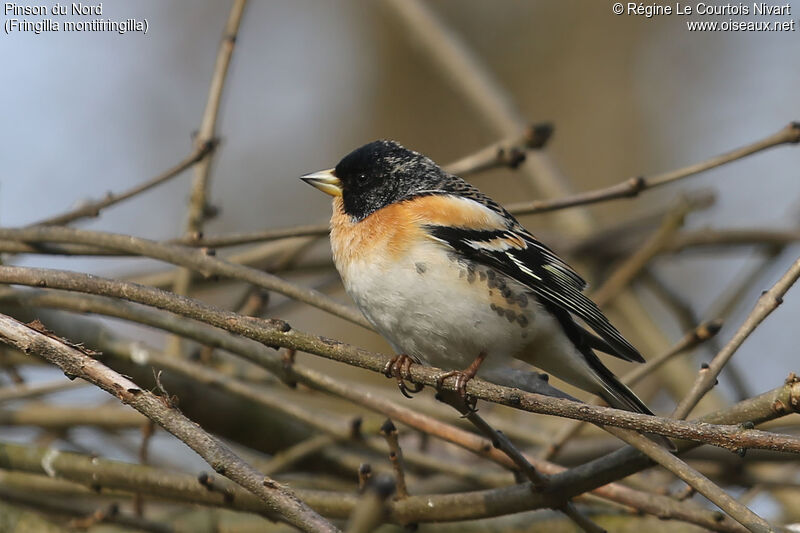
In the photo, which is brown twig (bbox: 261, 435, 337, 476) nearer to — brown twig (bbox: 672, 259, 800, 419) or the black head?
the black head

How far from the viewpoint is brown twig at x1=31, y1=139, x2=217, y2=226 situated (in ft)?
9.37

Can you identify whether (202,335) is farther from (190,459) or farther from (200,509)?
(190,459)

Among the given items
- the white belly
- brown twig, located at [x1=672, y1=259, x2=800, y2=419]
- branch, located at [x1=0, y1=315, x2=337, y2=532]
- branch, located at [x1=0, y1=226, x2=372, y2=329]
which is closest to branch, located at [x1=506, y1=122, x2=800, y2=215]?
the white belly

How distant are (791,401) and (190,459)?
13.5 feet

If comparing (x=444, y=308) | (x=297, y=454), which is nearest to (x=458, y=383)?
(x=444, y=308)

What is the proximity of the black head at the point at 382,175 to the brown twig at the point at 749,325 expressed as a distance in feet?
4.41

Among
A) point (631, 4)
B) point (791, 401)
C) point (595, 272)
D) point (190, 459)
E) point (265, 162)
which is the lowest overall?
point (190, 459)

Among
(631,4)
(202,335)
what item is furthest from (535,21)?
(202,335)

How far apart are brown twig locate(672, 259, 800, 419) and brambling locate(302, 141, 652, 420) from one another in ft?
1.39

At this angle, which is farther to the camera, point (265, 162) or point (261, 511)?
point (265, 162)

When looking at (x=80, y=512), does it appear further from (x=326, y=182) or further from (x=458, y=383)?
(x=458, y=383)

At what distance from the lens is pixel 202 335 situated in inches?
108

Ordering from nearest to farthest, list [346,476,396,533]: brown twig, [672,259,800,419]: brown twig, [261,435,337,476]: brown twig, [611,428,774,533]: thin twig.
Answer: [346,476,396,533]: brown twig → [611,428,774,533]: thin twig → [672,259,800,419]: brown twig → [261,435,337,476]: brown twig

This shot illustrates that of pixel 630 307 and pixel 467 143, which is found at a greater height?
pixel 467 143
